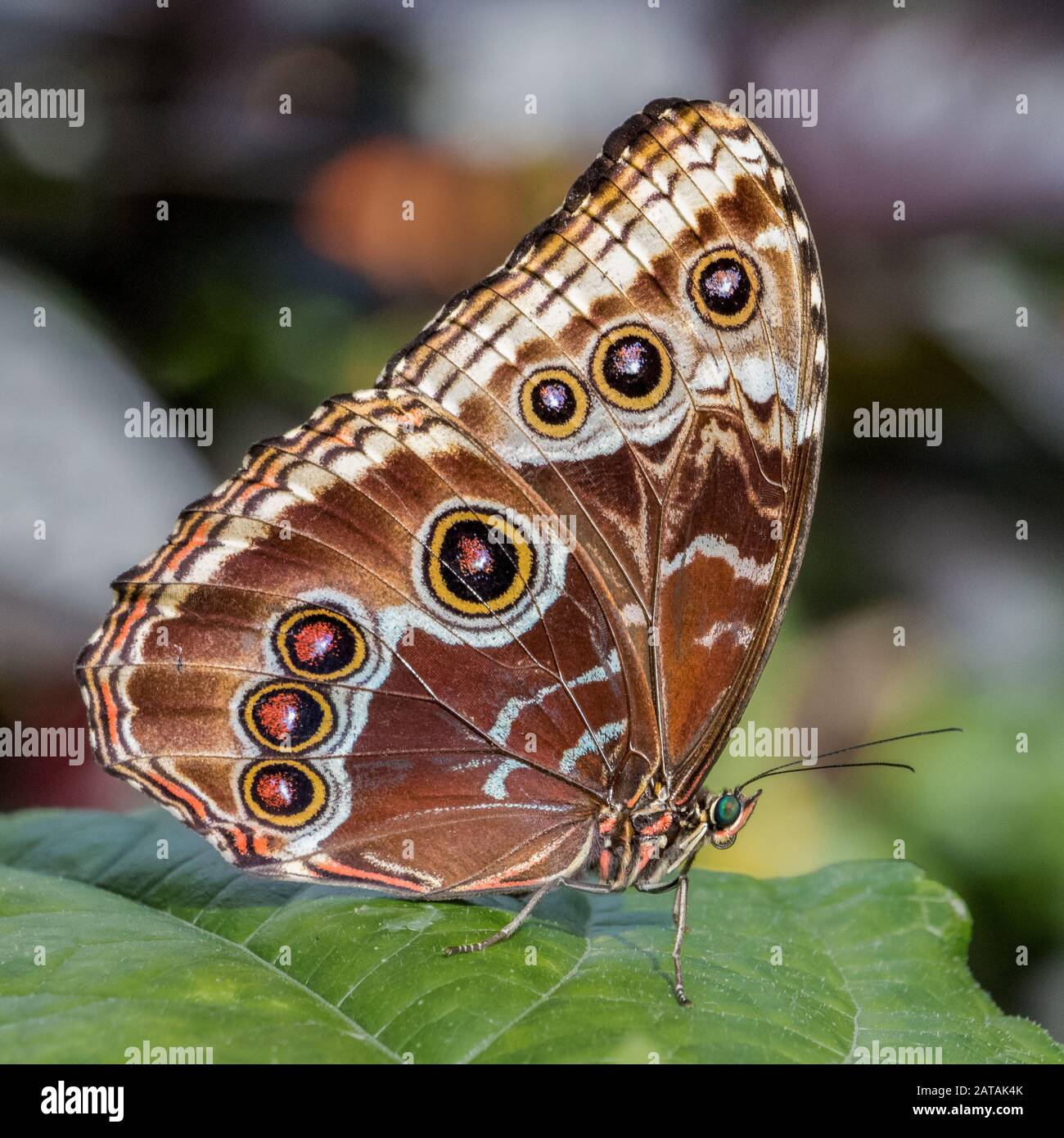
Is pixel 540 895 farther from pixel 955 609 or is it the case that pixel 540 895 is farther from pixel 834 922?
pixel 955 609

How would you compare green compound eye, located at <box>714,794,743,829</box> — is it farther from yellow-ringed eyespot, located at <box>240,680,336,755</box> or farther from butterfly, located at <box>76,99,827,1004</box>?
yellow-ringed eyespot, located at <box>240,680,336,755</box>

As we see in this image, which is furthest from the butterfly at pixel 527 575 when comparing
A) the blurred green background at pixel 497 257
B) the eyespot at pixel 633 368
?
the blurred green background at pixel 497 257

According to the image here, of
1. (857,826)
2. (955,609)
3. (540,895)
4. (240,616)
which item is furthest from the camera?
(955,609)

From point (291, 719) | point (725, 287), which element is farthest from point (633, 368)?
point (291, 719)

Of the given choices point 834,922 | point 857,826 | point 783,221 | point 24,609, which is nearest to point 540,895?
point 834,922

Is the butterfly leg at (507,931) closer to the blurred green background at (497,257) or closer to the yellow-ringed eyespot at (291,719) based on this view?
the yellow-ringed eyespot at (291,719)

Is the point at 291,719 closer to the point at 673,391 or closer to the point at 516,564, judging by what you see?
the point at 516,564
